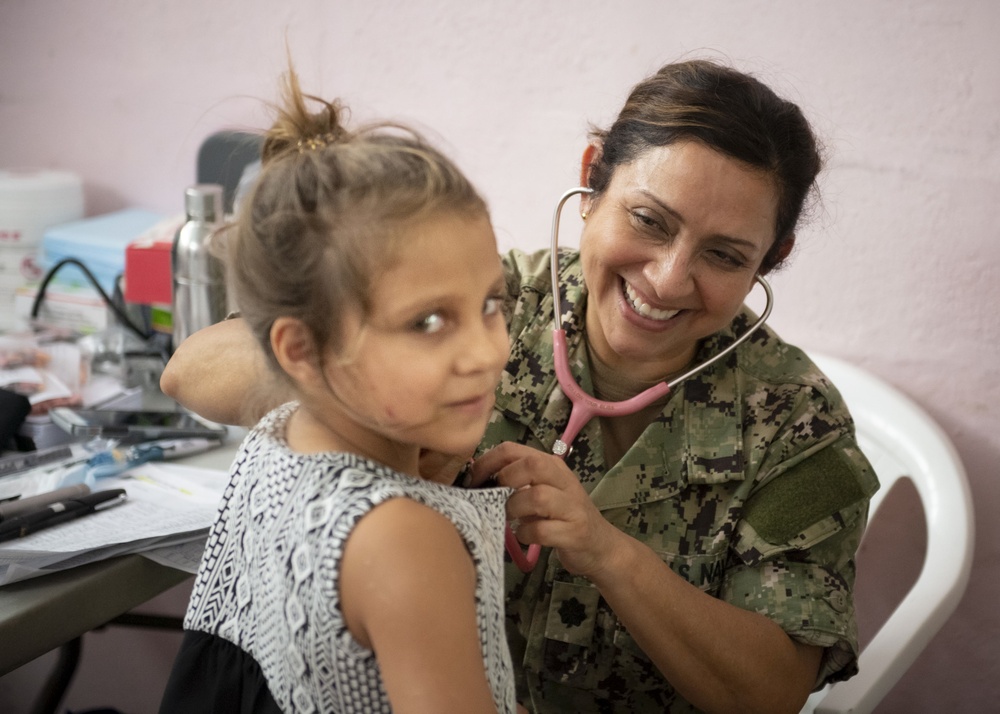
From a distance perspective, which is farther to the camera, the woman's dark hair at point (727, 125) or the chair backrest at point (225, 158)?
the chair backrest at point (225, 158)

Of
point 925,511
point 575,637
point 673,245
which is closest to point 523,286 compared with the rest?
point 673,245

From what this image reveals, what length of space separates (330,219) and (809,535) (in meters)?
0.72

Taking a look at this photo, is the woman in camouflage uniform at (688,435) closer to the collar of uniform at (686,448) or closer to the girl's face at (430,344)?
the collar of uniform at (686,448)

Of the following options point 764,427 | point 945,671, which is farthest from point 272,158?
point 945,671

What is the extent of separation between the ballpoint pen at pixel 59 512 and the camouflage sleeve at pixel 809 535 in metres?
0.77

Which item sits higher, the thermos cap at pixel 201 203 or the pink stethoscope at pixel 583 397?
the thermos cap at pixel 201 203

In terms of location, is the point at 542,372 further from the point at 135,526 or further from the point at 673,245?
the point at 135,526

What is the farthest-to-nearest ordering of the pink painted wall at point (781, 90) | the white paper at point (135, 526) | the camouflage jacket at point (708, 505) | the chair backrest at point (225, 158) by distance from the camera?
the chair backrest at point (225, 158)
the pink painted wall at point (781, 90)
the camouflage jacket at point (708, 505)
the white paper at point (135, 526)

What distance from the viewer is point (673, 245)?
1.15m

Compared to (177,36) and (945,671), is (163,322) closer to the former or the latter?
(177,36)

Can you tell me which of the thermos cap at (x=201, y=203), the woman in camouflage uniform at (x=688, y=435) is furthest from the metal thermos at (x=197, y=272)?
the woman in camouflage uniform at (x=688, y=435)

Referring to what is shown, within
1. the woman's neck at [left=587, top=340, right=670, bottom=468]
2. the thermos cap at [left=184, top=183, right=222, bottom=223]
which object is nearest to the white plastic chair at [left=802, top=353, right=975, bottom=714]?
the woman's neck at [left=587, top=340, right=670, bottom=468]

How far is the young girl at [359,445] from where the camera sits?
0.64 metres

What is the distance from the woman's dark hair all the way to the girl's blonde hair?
0.46 m
